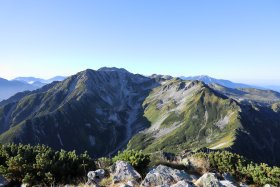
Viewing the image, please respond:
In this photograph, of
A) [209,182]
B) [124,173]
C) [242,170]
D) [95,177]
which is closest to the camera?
[209,182]

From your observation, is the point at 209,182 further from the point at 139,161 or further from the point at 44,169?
the point at 44,169

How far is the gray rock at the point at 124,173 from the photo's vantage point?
25703mm

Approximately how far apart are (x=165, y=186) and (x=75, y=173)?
11282 millimetres

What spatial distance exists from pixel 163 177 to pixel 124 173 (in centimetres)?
340

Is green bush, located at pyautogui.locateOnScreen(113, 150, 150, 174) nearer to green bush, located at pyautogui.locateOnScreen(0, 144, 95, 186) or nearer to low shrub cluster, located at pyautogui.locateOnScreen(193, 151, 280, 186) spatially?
green bush, located at pyautogui.locateOnScreen(0, 144, 95, 186)

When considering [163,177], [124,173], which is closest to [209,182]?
[163,177]

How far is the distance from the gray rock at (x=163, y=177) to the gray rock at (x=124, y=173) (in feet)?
5.31

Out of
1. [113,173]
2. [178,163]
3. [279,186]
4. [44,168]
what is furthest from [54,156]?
[279,186]

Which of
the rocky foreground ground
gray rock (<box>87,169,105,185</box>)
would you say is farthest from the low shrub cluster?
gray rock (<box>87,169,105,185</box>)

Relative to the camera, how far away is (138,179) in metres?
26.1

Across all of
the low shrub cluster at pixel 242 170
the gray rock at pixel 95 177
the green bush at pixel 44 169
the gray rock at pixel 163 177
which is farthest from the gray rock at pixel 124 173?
the low shrub cluster at pixel 242 170

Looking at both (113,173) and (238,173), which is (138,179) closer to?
(113,173)

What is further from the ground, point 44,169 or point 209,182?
point 209,182

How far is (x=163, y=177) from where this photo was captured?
80.8 feet
